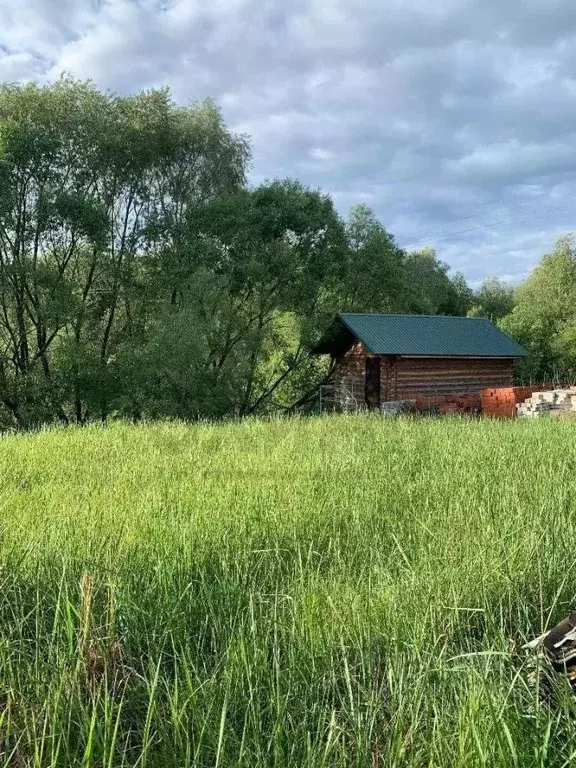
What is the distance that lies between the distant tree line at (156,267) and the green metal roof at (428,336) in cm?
341

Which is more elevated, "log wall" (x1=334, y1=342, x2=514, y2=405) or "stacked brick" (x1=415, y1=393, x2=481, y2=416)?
"log wall" (x1=334, y1=342, x2=514, y2=405)

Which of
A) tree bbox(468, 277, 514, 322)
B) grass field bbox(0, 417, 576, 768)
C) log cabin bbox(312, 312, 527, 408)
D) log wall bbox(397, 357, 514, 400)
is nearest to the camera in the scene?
grass field bbox(0, 417, 576, 768)

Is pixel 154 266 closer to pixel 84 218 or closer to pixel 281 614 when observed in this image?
pixel 84 218

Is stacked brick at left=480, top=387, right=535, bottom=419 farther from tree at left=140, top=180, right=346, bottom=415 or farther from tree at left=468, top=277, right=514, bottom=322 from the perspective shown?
tree at left=468, top=277, right=514, bottom=322

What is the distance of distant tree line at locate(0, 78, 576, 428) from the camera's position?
20.1 meters

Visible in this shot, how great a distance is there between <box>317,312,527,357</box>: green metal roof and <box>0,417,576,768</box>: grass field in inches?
557

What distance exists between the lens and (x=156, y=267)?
23.3 meters

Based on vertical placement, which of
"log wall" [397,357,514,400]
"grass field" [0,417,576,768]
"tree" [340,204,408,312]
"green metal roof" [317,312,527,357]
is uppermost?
"tree" [340,204,408,312]

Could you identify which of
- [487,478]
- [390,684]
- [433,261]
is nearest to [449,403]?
[487,478]

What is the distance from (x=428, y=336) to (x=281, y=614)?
1977 cm

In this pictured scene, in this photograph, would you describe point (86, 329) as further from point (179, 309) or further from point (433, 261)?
point (433, 261)

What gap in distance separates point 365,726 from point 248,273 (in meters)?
20.8

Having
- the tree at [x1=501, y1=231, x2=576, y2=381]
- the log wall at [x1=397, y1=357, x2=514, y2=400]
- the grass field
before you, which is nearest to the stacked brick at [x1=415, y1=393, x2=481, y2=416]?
the log wall at [x1=397, y1=357, x2=514, y2=400]

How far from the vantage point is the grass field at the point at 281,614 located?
1916mm
